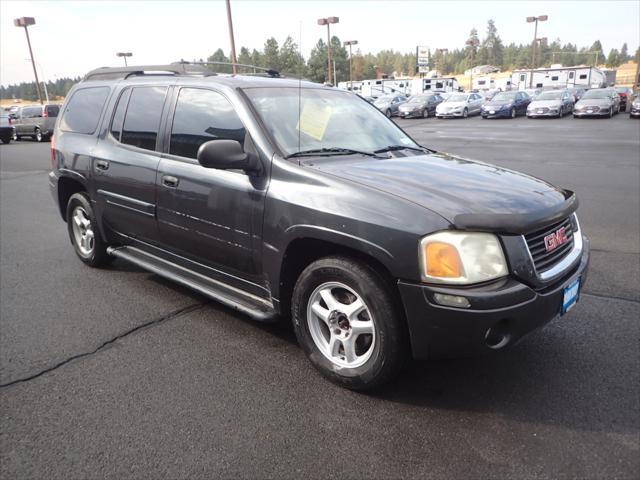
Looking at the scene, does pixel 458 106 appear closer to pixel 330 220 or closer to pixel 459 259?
pixel 330 220

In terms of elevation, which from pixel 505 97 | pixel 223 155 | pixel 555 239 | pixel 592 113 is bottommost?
pixel 592 113

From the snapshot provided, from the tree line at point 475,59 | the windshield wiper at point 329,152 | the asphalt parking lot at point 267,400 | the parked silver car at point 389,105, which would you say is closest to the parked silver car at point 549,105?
Result: the parked silver car at point 389,105

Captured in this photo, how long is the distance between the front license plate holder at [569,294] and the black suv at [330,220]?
0.01m

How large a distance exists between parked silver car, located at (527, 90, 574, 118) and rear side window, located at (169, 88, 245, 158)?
27.7m

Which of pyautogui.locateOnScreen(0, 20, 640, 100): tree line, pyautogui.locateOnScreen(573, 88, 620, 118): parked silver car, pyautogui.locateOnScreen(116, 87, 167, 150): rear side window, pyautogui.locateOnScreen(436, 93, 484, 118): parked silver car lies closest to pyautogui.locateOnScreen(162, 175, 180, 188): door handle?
pyautogui.locateOnScreen(116, 87, 167, 150): rear side window

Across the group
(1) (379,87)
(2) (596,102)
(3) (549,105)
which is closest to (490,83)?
(1) (379,87)

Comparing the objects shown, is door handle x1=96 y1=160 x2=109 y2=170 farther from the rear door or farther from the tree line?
the tree line

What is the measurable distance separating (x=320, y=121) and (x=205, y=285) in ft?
4.87

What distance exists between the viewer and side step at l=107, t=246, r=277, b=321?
3309 millimetres

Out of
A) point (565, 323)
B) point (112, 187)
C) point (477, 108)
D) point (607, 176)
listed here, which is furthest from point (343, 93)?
point (477, 108)

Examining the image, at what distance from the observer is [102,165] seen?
4.51m

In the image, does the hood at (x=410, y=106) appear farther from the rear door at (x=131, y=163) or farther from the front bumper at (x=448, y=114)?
the rear door at (x=131, y=163)

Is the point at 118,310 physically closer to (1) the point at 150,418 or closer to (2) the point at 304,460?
(1) the point at 150,418

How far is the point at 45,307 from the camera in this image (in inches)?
167
